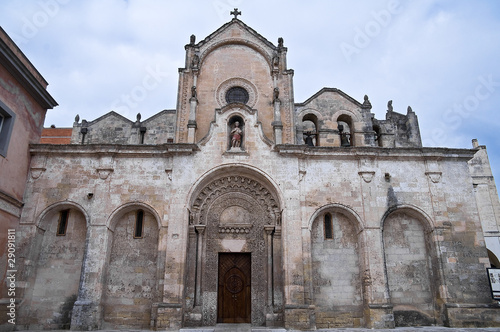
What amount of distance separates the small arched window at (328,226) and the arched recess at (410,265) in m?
2.20

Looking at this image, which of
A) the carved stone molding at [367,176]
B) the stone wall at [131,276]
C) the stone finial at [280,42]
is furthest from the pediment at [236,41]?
the stone wall at [131,276]

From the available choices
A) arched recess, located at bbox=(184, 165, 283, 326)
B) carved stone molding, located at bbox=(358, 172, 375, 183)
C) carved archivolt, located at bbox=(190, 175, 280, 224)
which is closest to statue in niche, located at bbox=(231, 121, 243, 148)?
arched recess, located at bbox=(184, 165, 283, 326)

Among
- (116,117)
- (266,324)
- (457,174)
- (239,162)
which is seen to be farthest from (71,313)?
(457,174)

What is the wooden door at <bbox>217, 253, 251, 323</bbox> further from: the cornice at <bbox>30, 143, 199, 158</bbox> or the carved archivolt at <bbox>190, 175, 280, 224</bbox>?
the cornice at <bbox>30, 143, 199, 158</bbox>

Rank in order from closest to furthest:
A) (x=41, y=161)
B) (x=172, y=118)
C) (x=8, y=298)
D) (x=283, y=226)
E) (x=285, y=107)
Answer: (x=8, y=298) < (x=283, y=226) < (x=41, y=161) < (x=285, y=107) < (x=172, y=118)

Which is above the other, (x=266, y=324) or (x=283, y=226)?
(x=283, y=226)

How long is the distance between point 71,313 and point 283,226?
358 inches

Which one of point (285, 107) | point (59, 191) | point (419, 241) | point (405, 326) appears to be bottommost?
point (405, 326)

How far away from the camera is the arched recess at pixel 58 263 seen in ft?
46.5

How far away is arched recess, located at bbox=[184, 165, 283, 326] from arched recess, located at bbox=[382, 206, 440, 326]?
4698 mm

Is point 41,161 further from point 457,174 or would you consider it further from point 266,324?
point 457,174

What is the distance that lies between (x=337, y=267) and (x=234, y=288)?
14.5 ft

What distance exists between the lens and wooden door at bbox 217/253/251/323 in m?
14.8

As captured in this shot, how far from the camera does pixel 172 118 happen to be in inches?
830
